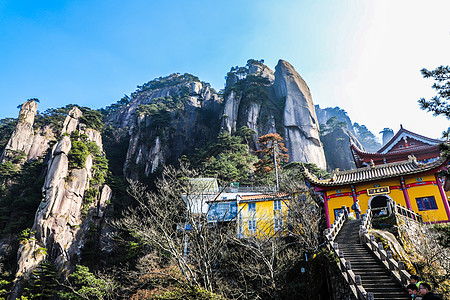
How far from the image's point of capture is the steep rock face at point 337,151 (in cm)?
5219

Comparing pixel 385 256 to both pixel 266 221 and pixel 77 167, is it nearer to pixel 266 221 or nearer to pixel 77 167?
pixel 266 221

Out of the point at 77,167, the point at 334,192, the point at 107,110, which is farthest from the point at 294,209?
the point at 107,110

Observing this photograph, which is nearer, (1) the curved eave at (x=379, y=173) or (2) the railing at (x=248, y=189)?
(1) the curved eave at (x=379, y=173)

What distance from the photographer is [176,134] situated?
169 feet

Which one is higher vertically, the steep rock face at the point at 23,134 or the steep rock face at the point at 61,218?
the steep rock face at the point at 23,134

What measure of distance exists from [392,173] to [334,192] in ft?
12.0

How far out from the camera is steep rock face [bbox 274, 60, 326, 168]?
44906 mm

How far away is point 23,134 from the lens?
42.3 metres

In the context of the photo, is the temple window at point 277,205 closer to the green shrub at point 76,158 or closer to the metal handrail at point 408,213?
the metal handrail at point 408,213

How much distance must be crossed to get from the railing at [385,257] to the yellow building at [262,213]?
8656 millimetres

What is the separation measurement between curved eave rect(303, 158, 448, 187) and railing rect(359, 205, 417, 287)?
15.3ft

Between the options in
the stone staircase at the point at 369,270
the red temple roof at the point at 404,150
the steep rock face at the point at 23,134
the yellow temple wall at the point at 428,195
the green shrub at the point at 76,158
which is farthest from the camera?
the steep rock face at the point at 23,134

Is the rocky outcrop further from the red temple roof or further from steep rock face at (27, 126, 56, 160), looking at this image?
steep rock face at (27, 126, 56, 160)

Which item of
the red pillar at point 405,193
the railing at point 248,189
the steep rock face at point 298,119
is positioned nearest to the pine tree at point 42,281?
the railing at point 248,189
